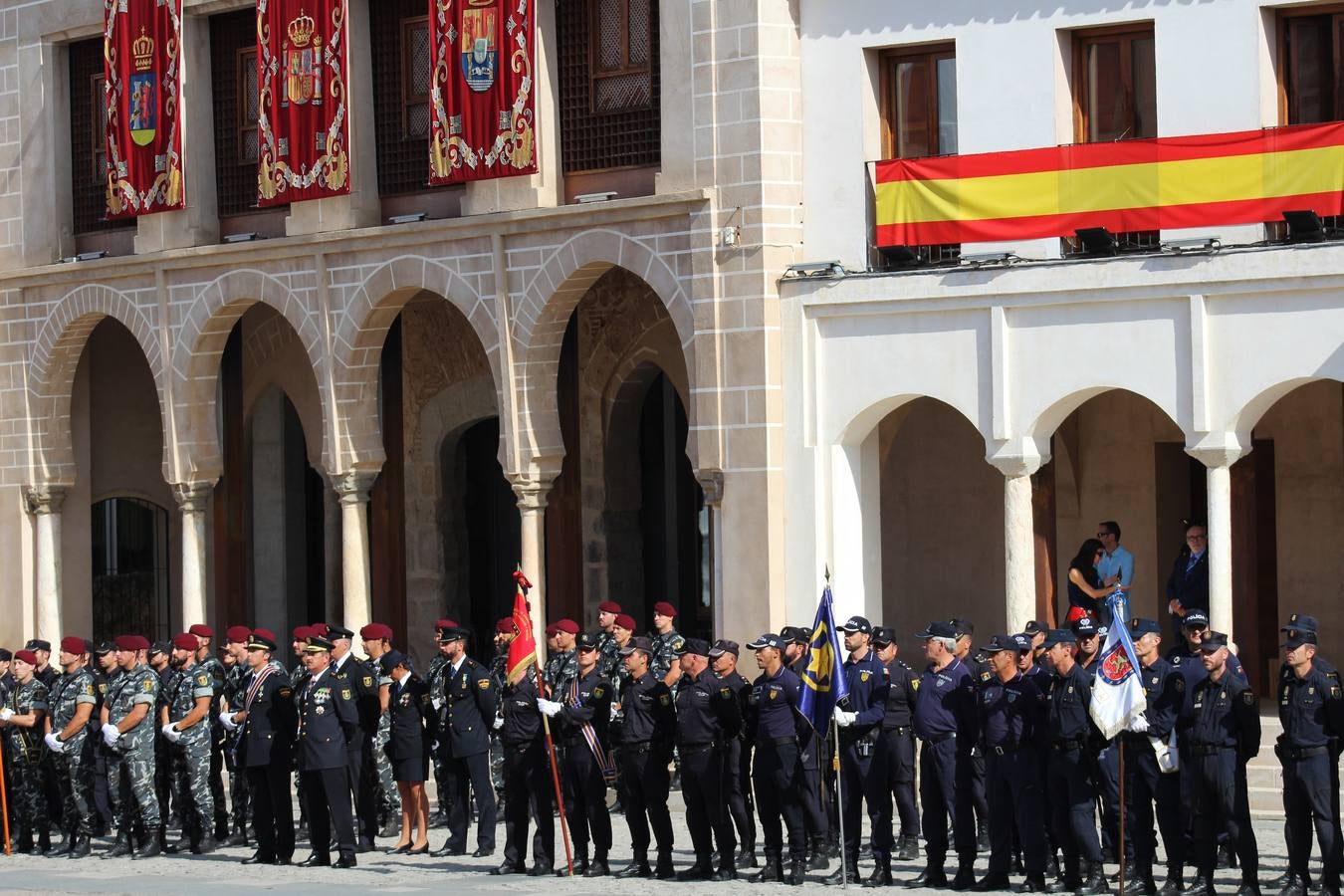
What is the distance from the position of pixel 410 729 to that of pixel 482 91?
7581mm

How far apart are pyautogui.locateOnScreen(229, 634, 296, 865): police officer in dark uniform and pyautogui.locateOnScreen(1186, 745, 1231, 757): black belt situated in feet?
21.7

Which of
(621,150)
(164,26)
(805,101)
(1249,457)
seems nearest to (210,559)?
(164,26)

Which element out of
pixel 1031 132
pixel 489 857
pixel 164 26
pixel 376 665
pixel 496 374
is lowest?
pixel 489 857

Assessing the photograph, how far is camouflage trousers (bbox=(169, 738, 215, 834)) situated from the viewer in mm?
19094

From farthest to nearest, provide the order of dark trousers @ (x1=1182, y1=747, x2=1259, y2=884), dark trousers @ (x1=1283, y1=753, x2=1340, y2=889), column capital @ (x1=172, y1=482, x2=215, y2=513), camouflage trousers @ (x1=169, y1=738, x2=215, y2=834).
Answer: column capital @ (x1=172, y1=482, x2=215, y2=513)
camouflage trousers @ (x1=169, y1=738, x2=215, y2=834)
dark trousers @ (x1=1182, y1=747, x2=1259, y2=884)
dark trousers @ (x1=1283, y1=753, x2=1340, y2=889)

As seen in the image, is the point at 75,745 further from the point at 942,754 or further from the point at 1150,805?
the point at 1150,805

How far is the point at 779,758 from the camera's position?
16.4 meters

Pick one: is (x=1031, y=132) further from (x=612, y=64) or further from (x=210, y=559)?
(x=210, y=559)

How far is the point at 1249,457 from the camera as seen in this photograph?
22.5m

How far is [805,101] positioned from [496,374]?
4.10 metres

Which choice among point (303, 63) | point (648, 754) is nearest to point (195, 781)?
point (648, 754)

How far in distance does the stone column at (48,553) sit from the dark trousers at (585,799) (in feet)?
40.7

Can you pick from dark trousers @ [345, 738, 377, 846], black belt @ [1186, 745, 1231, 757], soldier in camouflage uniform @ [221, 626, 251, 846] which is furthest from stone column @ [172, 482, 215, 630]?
black belt @ [1186, 745, 1231, 757]

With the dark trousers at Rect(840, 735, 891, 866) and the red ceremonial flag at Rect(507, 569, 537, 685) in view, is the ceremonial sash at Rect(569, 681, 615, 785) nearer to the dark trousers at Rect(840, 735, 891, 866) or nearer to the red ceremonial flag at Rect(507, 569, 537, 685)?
the red ceremonial flag at Rect(507, 569, 537, 685)
